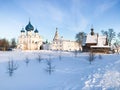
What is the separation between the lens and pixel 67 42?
404 feet

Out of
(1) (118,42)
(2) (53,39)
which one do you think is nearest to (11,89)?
(1) (118,42)

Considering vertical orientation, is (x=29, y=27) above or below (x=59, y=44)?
above

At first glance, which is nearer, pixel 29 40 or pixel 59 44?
pixel 29 40

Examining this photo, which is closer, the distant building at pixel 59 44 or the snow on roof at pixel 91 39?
the snow on roof at pixel 91 39

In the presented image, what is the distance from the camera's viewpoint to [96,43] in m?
63.8

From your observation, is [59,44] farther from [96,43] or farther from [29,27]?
[96,43]

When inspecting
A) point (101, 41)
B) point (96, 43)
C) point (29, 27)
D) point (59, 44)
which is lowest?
point (96, 43)

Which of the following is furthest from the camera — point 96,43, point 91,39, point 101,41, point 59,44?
point 59,44

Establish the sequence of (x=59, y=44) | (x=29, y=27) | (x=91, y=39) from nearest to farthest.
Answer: (x=91, y=39) < (x=29, y=27) < (x=59, y=44)

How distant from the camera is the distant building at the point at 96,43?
61.9 m

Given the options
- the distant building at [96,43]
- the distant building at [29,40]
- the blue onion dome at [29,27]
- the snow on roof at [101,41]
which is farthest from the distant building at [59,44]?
the snow on roof at [101,41]

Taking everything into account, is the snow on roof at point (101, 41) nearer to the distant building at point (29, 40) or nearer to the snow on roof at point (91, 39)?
the snow on roof at point (91, 39)

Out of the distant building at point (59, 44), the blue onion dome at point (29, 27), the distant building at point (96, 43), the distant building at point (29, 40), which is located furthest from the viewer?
the distant building at point (59, 44)

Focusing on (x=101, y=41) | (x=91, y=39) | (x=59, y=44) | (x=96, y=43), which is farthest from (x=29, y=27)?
(x=101, y=41)
